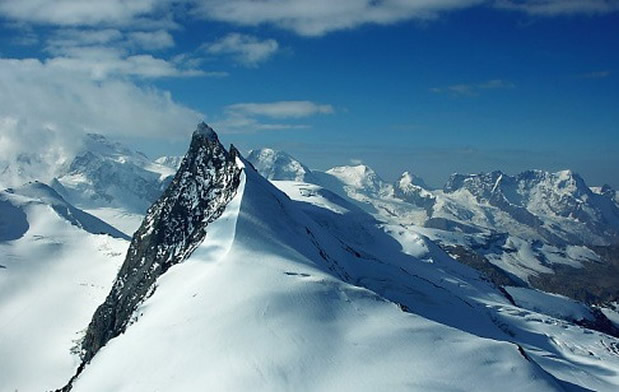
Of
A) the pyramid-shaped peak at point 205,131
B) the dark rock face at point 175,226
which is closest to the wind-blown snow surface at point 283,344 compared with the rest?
the dark rock face at point 175,226

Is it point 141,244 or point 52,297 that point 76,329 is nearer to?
point 52,297

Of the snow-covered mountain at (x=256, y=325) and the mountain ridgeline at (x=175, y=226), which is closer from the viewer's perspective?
the snow-covered mountain at (x=256, y=325)

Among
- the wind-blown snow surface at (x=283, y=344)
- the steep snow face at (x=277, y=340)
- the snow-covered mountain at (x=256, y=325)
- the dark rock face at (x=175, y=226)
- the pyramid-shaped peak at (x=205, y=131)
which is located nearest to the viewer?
the wind-blown snow surface at (x=283, y=344)

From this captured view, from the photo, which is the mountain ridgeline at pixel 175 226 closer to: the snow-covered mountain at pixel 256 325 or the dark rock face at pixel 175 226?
the dark rock face at pixel 175 226

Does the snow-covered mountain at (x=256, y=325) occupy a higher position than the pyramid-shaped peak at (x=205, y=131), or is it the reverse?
the pyramid-shaped peak at (x=205, y=131)

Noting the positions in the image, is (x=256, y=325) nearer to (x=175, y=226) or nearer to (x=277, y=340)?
(x=277, y=340)

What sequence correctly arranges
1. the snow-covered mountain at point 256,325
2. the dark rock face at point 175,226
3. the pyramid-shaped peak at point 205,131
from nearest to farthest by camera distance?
the snow-covered mountain at point 256,325 < the dark rock face at point 175,226 < the pyramid-shaped peak at point 205,131

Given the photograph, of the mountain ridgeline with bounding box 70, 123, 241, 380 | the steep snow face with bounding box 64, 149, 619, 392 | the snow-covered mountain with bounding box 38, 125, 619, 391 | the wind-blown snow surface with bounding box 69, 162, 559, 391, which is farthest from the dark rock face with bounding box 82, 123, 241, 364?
the wind-blown snow surface with bounding box 69, 162, 559, 391
